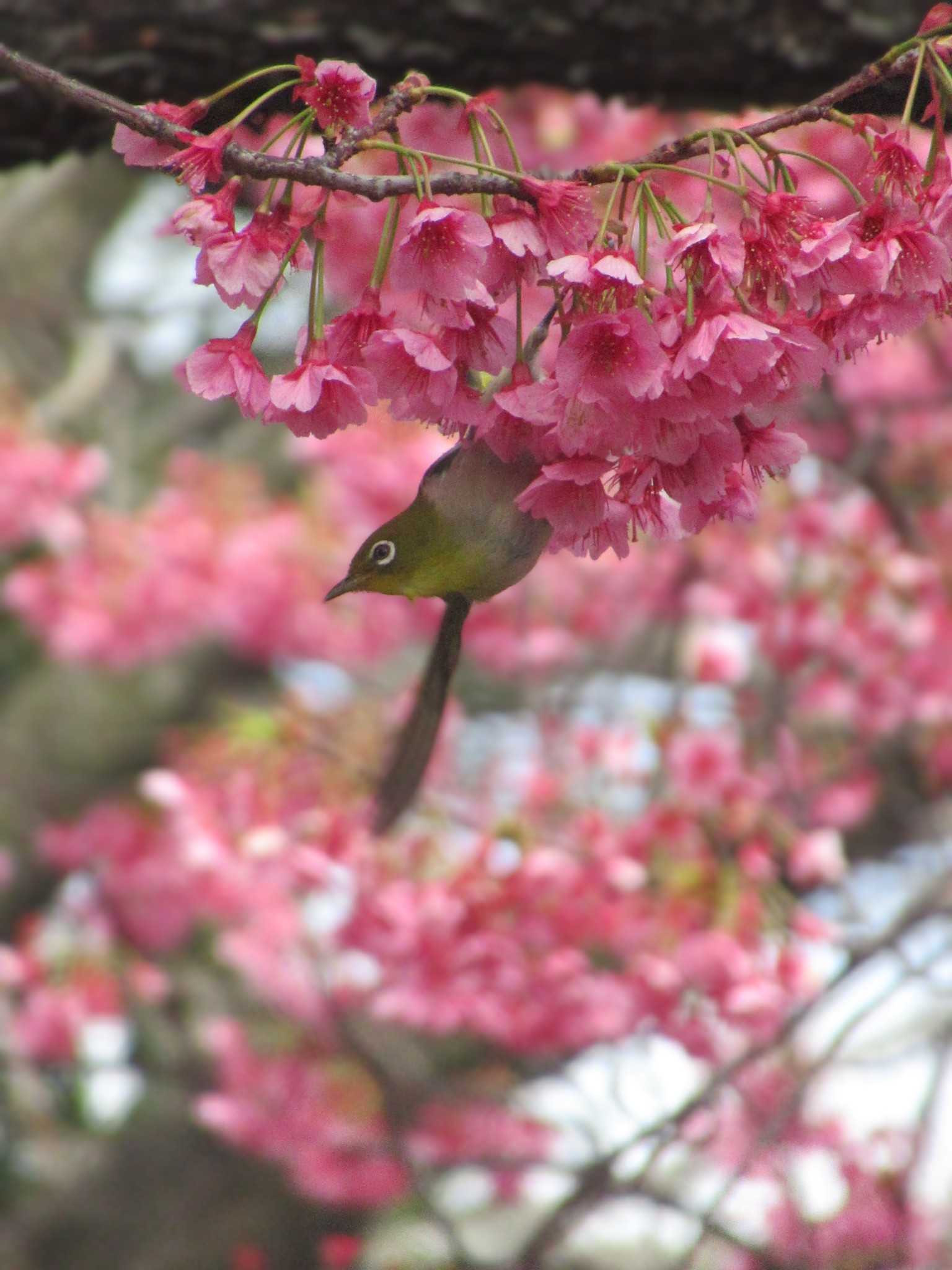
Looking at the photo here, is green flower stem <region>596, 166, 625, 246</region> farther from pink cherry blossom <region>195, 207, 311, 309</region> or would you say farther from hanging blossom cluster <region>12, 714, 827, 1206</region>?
hanging blossom cluster <region>12, 714, 827, 1206</region>

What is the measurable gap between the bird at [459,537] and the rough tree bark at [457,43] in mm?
976

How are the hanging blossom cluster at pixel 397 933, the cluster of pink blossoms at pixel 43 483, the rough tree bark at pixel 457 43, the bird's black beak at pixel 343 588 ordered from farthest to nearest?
the cluster of pink blossoms at pixel 43 483
the hanging blossom cluster at pixel 397 933
the rough tree bark at pixel 457 43
the bird's black beak at pixel 343 588

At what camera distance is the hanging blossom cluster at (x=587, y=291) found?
80 cm

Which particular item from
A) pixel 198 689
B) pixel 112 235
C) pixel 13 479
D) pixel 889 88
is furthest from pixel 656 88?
pixel 112 235

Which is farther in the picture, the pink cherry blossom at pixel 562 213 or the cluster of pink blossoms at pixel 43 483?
the cluster of pink blossoms at pixel 43 483

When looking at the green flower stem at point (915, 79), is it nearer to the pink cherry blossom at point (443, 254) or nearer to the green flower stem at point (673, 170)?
the green flower stem at point (673, 170)

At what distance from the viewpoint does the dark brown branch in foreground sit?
762 millimetres

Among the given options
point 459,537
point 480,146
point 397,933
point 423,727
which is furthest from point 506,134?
point 397,933

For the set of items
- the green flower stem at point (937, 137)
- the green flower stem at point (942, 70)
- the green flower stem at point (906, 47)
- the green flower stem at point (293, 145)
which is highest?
the green flower stem at point (293, 145)

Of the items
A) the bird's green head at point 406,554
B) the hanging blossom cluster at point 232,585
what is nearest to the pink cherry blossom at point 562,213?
the bird's green head at point 406,554

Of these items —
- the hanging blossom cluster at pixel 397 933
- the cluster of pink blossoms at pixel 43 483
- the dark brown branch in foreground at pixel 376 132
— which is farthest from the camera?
the cluster of pink blossoms at pixel 43 483

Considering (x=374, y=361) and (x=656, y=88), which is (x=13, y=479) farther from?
(x=374, y=361)

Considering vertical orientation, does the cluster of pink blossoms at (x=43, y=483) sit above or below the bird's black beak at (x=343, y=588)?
above

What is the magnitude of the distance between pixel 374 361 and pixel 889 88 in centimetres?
49
